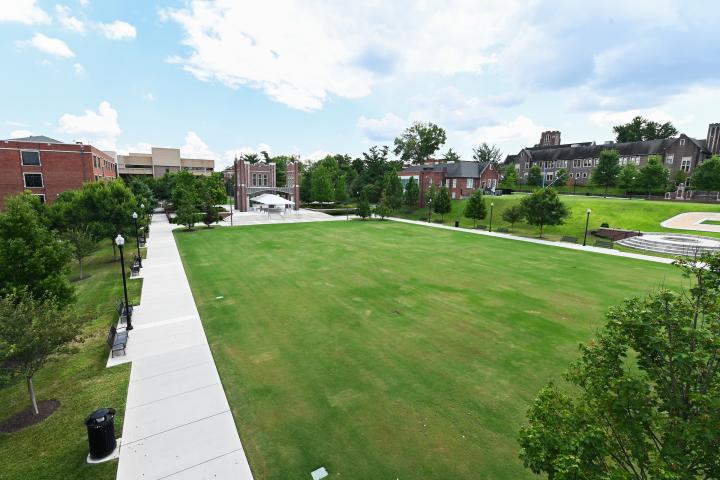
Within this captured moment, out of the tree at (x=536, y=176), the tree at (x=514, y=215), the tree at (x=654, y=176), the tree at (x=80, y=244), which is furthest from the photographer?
the tree at (x=536, y=176)

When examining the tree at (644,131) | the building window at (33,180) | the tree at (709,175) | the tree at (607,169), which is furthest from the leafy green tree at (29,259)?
the tree at (644,131)

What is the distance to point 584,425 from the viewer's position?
14.9ft

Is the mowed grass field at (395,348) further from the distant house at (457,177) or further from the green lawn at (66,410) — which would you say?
the distant house at (457,177)

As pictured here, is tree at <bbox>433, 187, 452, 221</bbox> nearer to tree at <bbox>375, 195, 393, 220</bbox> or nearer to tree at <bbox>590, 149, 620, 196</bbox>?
tree at <bbox>375, 195, 393, 220</bbox>

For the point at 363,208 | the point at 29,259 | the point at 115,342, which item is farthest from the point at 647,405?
the point at 363,208

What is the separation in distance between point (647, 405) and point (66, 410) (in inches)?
480

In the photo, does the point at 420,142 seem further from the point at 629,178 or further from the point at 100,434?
the point at 100,434

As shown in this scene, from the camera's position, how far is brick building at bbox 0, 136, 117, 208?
138 feet

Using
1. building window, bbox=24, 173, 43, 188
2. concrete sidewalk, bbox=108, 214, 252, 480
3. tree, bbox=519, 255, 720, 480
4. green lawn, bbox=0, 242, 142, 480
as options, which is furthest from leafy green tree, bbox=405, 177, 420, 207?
tree, bbox=519, 255, 720, 480

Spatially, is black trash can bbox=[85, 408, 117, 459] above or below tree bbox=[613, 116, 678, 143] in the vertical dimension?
below

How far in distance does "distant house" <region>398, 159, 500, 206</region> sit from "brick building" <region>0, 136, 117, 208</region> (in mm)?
48772

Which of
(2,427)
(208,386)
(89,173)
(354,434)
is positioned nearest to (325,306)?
(208,386)

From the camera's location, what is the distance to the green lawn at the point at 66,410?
705 centimetres

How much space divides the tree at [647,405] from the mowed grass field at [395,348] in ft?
10.3
